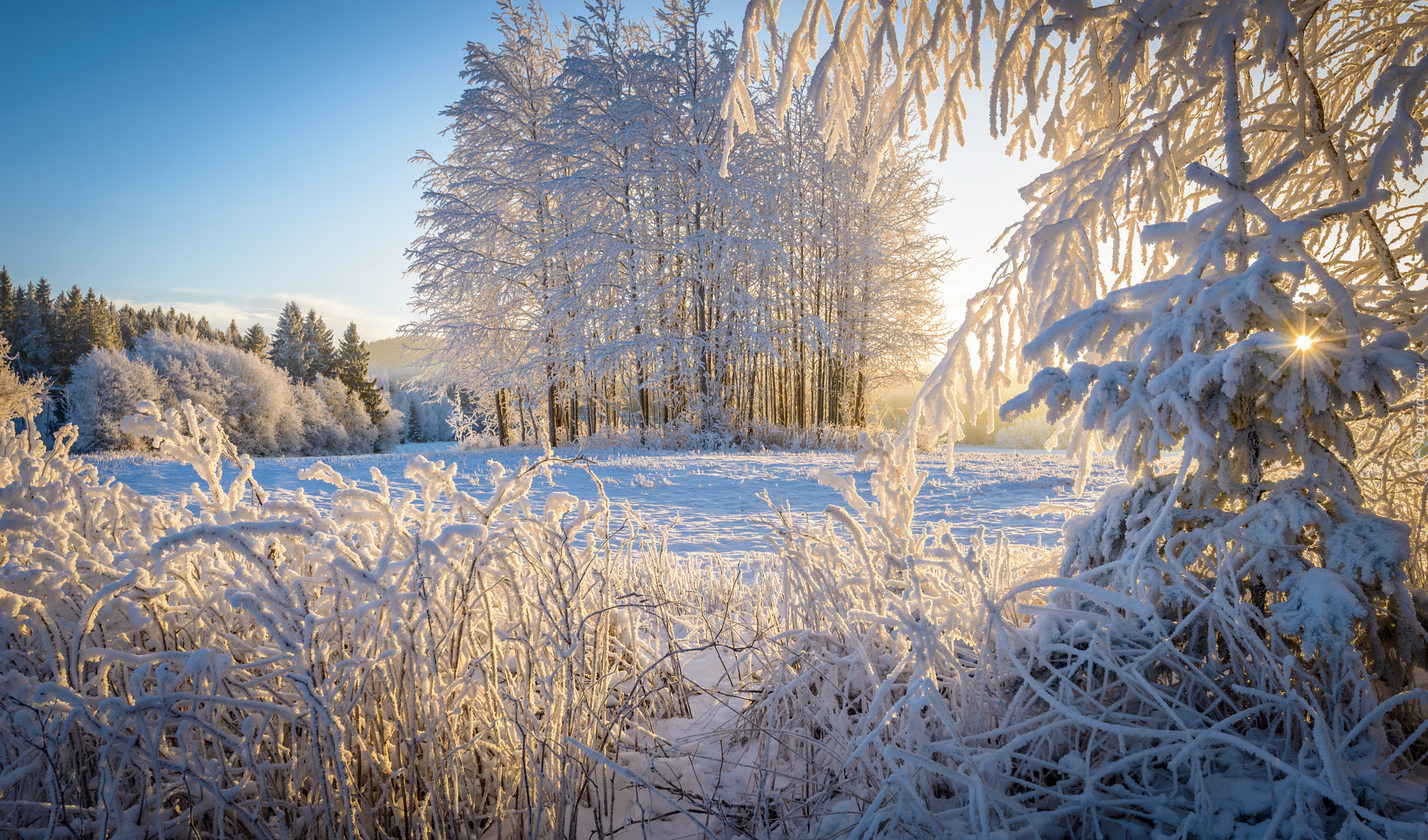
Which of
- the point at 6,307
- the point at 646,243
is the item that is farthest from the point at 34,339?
the point at 646,243

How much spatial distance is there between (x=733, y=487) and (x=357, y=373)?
3853 cm

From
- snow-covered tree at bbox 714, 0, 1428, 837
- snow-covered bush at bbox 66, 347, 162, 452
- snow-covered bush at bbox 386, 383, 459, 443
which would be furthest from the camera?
snow-covered bush at bbox 386, 383, 459, 443

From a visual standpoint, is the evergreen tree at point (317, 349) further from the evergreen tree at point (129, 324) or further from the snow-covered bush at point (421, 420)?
the evergreen tree at point (129, 324)

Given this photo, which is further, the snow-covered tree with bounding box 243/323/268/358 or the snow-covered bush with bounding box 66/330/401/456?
the snow-covered tree with bounding box 243/323/268/358

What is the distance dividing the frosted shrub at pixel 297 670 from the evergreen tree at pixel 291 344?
42.0m

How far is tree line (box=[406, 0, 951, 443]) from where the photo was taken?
11.7 m

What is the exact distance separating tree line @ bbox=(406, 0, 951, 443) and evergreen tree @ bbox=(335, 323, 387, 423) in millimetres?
26017

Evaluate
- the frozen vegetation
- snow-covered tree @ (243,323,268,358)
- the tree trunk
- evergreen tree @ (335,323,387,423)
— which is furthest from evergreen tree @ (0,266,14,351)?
the frozen vegetation

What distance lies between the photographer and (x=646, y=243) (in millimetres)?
12289

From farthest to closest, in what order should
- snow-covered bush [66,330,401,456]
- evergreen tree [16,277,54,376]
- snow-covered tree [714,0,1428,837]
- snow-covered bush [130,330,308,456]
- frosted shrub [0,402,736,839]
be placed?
evergreen tree [16,277,54,376] → snow-covered bush [130,330,308,456] → snow-covered bush [66,330,401,456] → snow-covered tree [714,0,1428,837] → frosted shrub [0,402,736,839]

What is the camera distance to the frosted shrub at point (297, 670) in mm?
1062

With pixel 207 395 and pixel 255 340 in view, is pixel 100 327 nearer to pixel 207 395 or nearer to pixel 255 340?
Result: pixel 255 340

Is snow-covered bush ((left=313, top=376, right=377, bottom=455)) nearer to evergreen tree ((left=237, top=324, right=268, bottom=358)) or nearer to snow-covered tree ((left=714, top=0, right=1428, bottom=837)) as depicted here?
evergreen tree ((left=237, top=324, right=268, bottom=358))

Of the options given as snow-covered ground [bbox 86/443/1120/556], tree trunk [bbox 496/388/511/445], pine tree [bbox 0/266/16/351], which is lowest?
snow-covered ground [bbox 86/443/1120/556]
